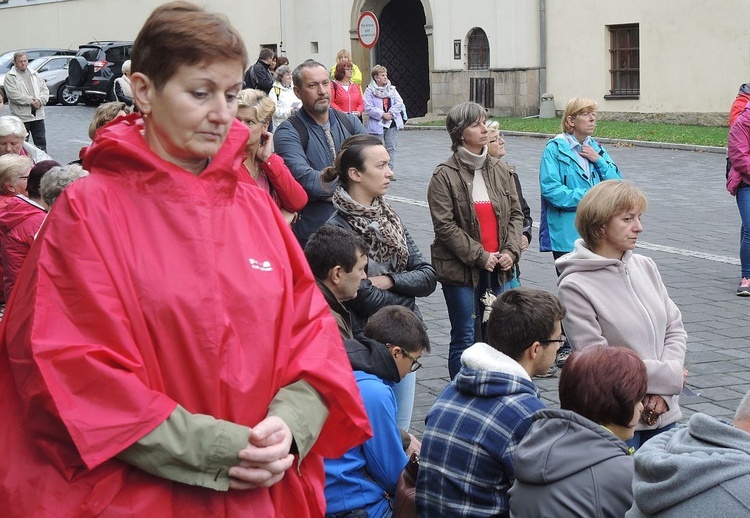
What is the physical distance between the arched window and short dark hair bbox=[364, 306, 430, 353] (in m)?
26.5

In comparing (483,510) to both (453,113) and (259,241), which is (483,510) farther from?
(453,113)

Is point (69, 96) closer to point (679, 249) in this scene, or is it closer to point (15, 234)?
point (679, 249)

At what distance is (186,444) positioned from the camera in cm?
248

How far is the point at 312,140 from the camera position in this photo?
23.6ft

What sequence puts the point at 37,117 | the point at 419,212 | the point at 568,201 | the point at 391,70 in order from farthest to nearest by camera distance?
1. the point at 391,70
2. the point at 37,117
3. the point at 419,212
4. the point at 568,201

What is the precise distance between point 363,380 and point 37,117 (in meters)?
16.7

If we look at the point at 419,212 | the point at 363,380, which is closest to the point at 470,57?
the point at 419,212

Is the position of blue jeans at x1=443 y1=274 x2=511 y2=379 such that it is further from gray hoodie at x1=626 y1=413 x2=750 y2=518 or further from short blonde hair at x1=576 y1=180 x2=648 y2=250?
gray hoodie at x1=626 y1=413 x2=750 y2=518

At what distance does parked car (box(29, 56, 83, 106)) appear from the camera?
1395 inches

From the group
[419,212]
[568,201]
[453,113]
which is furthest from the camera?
[419,212]

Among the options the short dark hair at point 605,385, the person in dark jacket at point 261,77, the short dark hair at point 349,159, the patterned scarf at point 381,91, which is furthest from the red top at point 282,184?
the patterned scarf at point 381,91

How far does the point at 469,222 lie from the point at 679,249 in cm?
533

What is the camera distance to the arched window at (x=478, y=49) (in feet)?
102

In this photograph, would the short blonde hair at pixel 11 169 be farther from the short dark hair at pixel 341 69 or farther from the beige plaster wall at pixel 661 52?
the beige plaster wall at pixel 661 52
